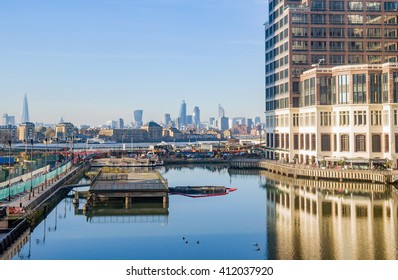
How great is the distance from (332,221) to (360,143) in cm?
6066

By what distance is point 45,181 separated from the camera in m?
105

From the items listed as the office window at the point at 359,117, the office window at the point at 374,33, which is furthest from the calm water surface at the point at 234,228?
the office window at the point at 374,33

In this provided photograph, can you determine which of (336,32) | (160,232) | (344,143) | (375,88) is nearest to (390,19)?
(336,32)

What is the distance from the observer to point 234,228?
73.2 metres

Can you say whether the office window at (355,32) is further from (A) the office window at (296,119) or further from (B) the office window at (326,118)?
(B) the office window at (326,118)

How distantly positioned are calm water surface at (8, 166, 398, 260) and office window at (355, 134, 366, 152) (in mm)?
23157

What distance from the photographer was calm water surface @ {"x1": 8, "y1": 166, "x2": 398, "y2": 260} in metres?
59.0

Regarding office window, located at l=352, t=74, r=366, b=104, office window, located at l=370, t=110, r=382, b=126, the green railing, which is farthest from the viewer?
office window, located at l=352, t=74, r=366, b=104

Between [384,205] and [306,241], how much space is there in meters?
32.9

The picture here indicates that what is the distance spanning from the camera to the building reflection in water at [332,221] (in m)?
58.8

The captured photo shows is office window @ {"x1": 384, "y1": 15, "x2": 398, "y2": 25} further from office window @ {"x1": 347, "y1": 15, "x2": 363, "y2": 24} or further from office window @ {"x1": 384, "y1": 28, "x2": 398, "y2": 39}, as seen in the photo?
office window @ {"x1": 347, "y1": 15, "x2": 363, "y2": 24}

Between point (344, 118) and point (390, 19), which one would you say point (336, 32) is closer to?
point (390, 19)

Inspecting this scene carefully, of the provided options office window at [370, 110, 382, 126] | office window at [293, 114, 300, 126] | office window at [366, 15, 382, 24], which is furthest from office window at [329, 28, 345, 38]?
office window at [370, 110, 382, 126]

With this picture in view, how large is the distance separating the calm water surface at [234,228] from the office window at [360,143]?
2316 centimetres
